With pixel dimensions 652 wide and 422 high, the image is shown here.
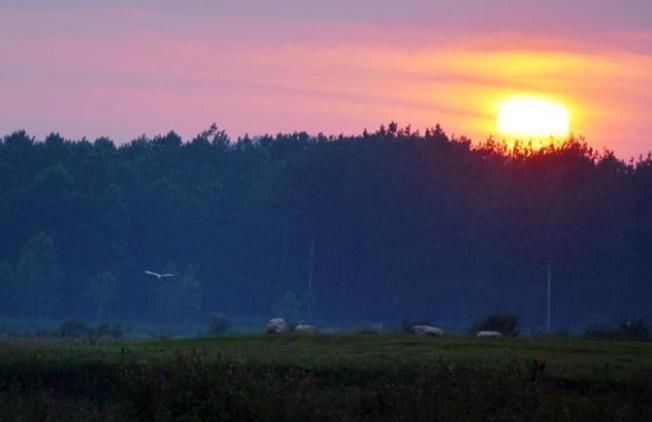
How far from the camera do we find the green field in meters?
25.1

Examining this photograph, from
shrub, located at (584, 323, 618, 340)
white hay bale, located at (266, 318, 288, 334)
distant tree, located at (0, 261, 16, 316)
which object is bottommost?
white hay bale, located at (266, 318, 288, 334)

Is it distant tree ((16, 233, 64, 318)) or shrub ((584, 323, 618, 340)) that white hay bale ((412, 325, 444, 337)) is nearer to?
shrub ((584, 323, 618, 340))

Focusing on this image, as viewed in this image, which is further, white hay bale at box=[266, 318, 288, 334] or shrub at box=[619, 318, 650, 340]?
shrub at box=[619, 318, 650, 340]

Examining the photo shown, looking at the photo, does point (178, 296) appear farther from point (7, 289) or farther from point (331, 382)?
point (331, 382)

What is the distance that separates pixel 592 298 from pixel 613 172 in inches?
493

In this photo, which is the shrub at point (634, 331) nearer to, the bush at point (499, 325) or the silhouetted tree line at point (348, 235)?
the bush at point (499, 325)

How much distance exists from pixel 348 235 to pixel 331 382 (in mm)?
74487

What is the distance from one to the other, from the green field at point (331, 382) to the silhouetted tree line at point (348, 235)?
205 ft

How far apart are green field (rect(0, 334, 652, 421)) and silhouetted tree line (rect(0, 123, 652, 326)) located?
62347mm

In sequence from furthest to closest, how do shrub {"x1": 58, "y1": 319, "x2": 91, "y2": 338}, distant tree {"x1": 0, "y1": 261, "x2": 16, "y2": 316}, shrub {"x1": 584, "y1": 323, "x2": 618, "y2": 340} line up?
distant tree {"x1": 0, "y1": 261, "x2": 16, "y2": 316}, shrub {"x1": 58, "y1": 319, "x2": 91, "y2": 338}, shrub {"x1": 584, "y1": 323, "x2": 618, "y2": 340}

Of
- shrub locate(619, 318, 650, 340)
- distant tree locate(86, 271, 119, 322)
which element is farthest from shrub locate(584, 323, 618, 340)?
distant tree locate(86, 271, 119, 322)

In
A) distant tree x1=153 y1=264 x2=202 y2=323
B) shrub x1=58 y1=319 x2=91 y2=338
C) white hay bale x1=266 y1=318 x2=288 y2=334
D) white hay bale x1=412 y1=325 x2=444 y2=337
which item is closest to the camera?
white hay bale x1=412 y1=325 x2=444 y2=337

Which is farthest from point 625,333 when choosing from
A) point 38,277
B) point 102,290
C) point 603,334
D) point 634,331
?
point 102,290

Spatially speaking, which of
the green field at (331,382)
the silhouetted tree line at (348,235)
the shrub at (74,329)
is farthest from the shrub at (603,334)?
the silhouetted tree line at (348,235)
